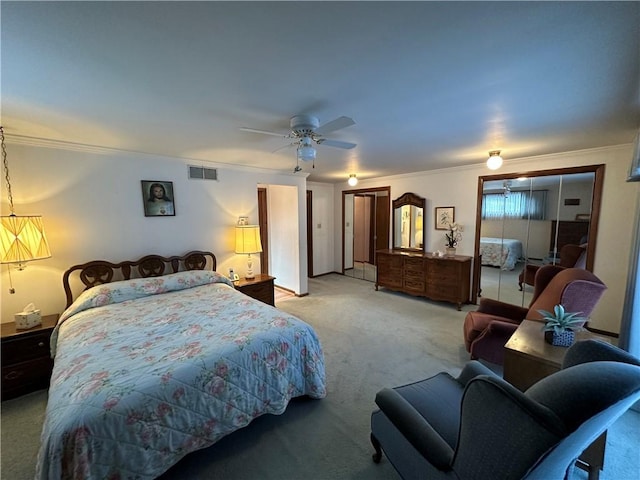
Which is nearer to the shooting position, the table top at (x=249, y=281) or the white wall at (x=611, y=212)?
the white wall at (x=611, y=212)

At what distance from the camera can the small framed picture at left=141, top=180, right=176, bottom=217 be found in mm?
3338

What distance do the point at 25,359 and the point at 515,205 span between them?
237 inches

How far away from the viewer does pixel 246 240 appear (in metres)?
3.93

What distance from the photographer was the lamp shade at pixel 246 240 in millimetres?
3918

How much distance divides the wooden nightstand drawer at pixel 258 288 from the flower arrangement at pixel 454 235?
3.21 m

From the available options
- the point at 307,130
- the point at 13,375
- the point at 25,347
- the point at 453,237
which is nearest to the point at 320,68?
the point at 307,130

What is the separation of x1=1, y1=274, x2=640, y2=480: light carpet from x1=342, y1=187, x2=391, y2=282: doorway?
2795 millimetres

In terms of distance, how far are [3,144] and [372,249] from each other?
6085 mm

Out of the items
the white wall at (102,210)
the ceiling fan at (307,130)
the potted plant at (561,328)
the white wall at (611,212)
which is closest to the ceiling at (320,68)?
the ceiling fan at (307,130)

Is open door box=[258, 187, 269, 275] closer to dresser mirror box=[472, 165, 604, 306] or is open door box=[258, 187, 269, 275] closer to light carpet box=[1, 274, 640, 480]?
light carpet box=[1, 274, 640, 480]

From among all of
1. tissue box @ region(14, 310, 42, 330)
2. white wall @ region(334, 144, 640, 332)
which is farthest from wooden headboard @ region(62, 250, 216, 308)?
white wall @ region(334, 144, 640, 332)

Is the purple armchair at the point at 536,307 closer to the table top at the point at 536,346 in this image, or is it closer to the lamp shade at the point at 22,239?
the table top at the point at 536,346

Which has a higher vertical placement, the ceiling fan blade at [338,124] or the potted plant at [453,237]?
the ceiling fan blade at [338,124]

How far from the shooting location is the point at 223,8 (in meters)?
1.02
